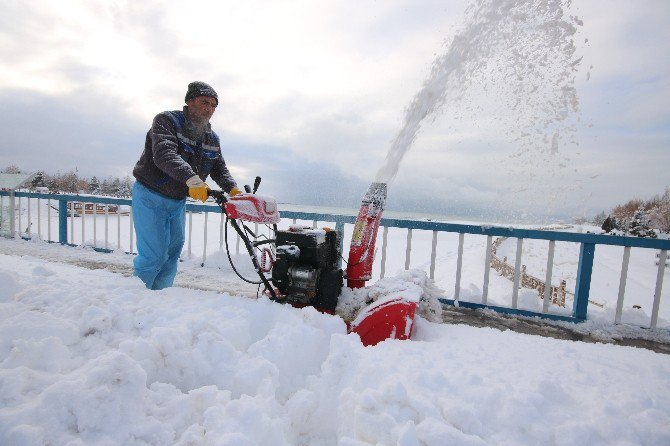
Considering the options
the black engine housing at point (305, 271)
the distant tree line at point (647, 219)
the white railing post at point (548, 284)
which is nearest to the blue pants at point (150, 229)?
the black engine housing at point (305, 271)

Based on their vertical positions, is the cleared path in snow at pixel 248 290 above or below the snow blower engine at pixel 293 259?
below

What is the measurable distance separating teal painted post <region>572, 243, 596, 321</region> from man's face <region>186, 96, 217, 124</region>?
13.2 feet

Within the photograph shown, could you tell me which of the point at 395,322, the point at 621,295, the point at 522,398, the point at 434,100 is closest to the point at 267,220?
the point at 395,322

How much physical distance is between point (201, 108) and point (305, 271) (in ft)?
6.01

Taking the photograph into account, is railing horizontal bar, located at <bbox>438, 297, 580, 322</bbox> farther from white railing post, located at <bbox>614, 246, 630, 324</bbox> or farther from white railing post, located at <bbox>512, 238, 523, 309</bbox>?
white railing post, located at <bbox>614, 246, 630, 324</bbox>

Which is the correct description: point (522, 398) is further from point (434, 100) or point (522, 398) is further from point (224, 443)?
point (434, 100)

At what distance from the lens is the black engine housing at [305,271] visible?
2248mm

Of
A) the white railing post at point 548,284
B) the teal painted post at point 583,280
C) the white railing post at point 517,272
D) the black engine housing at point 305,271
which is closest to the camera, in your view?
the black engine housing at point 305,271

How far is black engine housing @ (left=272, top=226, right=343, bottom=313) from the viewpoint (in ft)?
7.38

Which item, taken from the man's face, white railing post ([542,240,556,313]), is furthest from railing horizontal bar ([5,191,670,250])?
the man's face

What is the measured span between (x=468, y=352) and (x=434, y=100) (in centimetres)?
228

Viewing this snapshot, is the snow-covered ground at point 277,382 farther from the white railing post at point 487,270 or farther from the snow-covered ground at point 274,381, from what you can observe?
the white railing post at point 487,270

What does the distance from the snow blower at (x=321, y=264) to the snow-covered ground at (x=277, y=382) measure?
0.76 feet

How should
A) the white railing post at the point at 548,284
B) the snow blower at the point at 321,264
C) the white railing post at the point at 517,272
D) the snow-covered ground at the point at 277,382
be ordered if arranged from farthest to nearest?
1. the white railing post at the point at 517,272
2. the white railing post at the point at 548,284
3. the snow blower at the point at 321,264
4. the snow-covered ground at the point at 277,382
